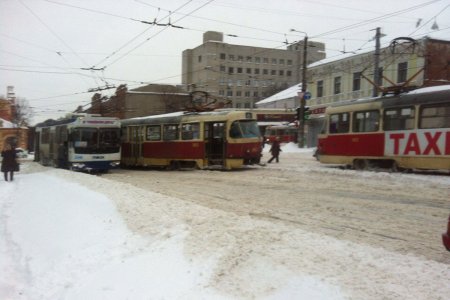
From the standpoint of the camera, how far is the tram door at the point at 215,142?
21.3m

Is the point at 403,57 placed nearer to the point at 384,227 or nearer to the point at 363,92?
the point at 363,92

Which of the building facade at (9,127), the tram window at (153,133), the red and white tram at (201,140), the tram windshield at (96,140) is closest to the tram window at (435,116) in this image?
the red and white tram at (201,140)

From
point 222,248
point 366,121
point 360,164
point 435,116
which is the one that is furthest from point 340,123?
point 222,248

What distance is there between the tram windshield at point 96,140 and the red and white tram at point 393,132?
35.4ft

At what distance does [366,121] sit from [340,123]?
1.66 meters

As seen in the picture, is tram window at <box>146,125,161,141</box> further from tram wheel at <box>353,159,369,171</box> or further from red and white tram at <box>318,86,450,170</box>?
tram wheel at <box>353,159,369,171</box>

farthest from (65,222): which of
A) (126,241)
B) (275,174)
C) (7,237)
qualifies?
(275,174)

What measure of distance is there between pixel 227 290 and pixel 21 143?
73.4 meters

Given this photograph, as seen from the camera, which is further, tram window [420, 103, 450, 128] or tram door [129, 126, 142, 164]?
tram door [129, 126, 142, 164]

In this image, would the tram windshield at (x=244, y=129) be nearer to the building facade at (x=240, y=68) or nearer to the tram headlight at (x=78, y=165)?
the tram headlight at (x=78, y=165)

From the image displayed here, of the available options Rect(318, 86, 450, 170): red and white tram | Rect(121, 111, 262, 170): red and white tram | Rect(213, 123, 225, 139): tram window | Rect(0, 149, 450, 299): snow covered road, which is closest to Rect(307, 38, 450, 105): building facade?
Rect(318, 86, 450, 170): red and white tram

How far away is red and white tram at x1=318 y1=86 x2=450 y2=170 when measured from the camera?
53.1ft

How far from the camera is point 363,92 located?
132 ft

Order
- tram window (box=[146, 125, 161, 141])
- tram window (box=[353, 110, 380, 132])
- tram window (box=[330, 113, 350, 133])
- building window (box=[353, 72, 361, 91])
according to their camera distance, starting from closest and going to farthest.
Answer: tram window (box=[353, 110, 380, 132]) → tram window (box=[330, 113, 350, 133]) → tram window (box=[146, 125, 161, 141]) → building window (box=[353, 72, 361, 91])
